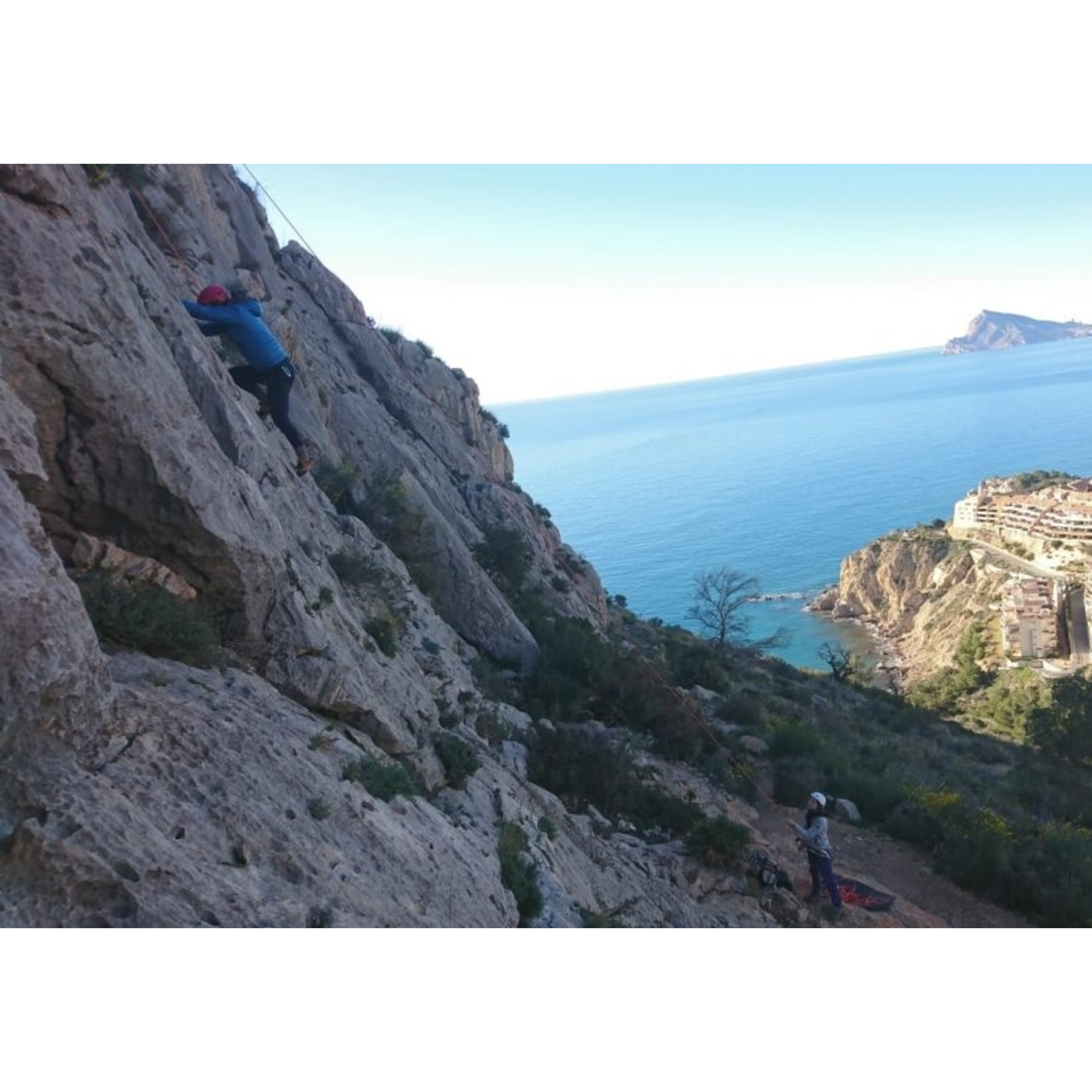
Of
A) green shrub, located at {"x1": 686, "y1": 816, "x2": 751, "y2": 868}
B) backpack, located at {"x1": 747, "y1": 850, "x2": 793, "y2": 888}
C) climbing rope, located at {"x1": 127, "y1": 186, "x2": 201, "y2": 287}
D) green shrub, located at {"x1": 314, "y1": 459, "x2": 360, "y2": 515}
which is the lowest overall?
backpack, located at {"x1": 747, "y1": 850, "x2": 793, "y2": 888}

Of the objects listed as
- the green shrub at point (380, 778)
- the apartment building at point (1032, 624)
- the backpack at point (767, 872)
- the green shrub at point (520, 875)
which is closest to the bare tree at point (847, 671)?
the apartment building at point (1032, 624)

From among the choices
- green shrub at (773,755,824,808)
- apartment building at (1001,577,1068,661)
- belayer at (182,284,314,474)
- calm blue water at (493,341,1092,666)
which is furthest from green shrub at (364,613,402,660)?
calm blue water at (493,341,1092,666)

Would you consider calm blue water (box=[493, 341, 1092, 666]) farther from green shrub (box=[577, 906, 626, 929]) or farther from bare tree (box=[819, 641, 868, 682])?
green shrub (box=[577, 906, 626, 929])

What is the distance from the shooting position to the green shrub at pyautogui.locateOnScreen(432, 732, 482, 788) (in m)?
8.31

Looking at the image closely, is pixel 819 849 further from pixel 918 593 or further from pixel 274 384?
pixel 918 593

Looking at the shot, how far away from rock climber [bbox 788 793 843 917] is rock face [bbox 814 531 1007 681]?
53.5 meters

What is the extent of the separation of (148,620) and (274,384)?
529 cm

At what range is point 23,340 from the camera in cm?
564

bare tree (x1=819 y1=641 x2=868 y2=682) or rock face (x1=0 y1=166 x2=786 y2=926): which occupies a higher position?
rock face (x1=0 y1=166 x2=786 y2=926)

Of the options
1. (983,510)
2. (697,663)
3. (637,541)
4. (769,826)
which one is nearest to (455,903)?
(769,826)

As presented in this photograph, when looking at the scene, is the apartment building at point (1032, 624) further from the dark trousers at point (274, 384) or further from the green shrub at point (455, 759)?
the dark trousers at point (274, 384)

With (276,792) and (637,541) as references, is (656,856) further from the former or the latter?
(637,541)

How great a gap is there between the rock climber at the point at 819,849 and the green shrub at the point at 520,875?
3.79 metres

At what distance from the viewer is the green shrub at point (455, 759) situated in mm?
8312
